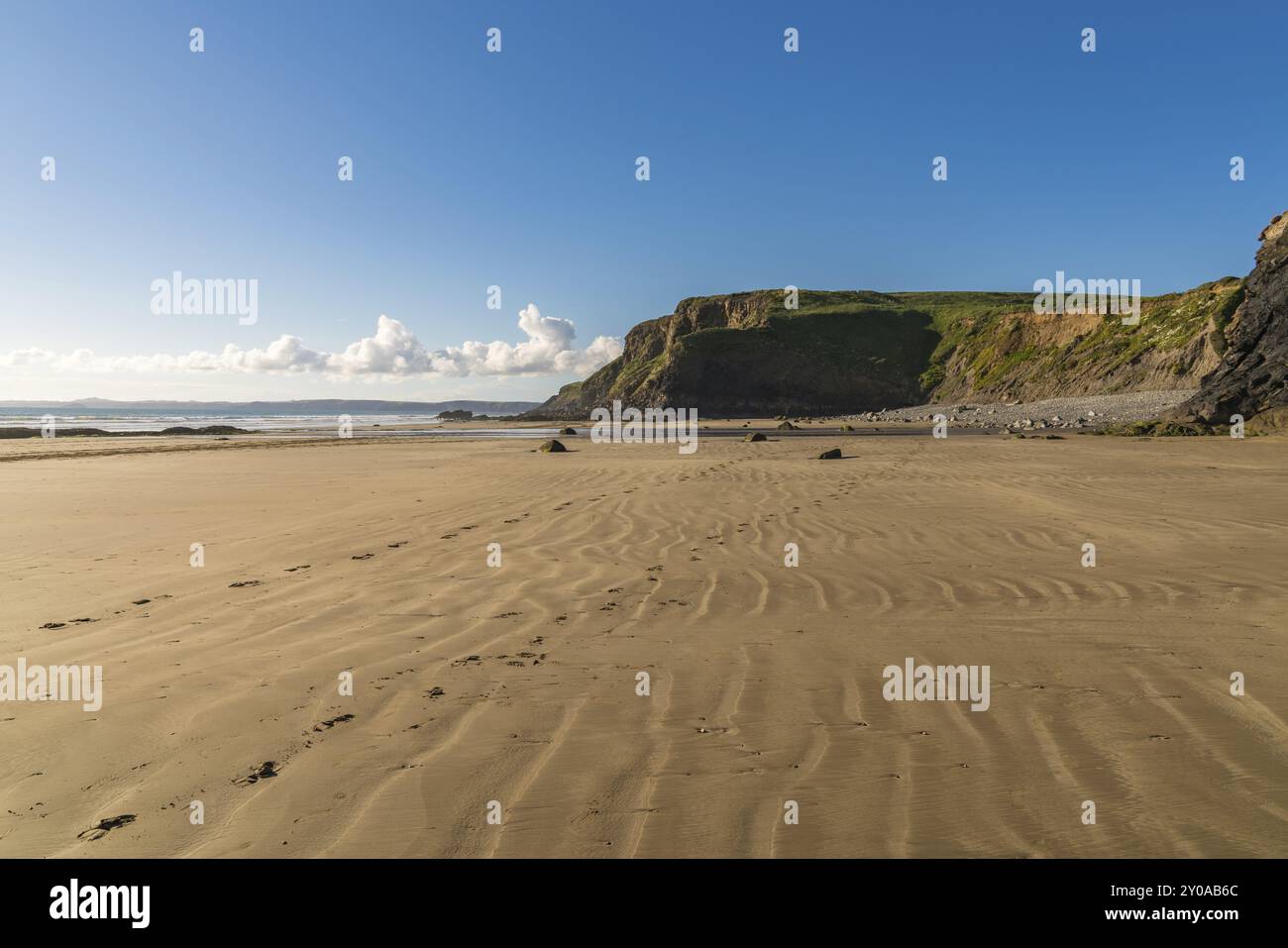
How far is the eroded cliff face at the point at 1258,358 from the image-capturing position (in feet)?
89.2

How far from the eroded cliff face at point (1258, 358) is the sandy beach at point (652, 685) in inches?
865

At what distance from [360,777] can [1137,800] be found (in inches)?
139

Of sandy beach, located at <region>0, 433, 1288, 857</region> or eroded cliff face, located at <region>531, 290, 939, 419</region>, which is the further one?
eroded cliff face, located at <region>531, 290, 939, 419</region>

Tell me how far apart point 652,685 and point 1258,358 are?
34.5 metres

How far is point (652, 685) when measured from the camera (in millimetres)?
4547

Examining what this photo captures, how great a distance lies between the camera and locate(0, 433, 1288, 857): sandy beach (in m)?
2.99

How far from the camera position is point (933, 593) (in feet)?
21.8

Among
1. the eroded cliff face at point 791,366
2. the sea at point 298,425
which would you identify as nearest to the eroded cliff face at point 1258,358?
the sea at point 298,425

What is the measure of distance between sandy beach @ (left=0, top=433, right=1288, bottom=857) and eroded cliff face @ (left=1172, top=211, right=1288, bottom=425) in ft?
72.0

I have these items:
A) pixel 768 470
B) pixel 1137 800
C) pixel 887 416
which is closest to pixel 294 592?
pixel 1137 800

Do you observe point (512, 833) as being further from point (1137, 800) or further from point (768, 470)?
point (768, 470)

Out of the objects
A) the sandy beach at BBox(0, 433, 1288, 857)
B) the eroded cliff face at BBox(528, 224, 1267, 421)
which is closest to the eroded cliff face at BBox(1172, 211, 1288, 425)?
the eroded cliff face at BBox(528, 224, 1267, 421)

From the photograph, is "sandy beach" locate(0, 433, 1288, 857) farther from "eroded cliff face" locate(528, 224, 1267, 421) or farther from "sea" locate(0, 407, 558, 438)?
"sea" locate(0, 407, 558, 438)

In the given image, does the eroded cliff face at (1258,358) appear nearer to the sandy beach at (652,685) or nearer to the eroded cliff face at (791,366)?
the sandy beach at (652,685)
